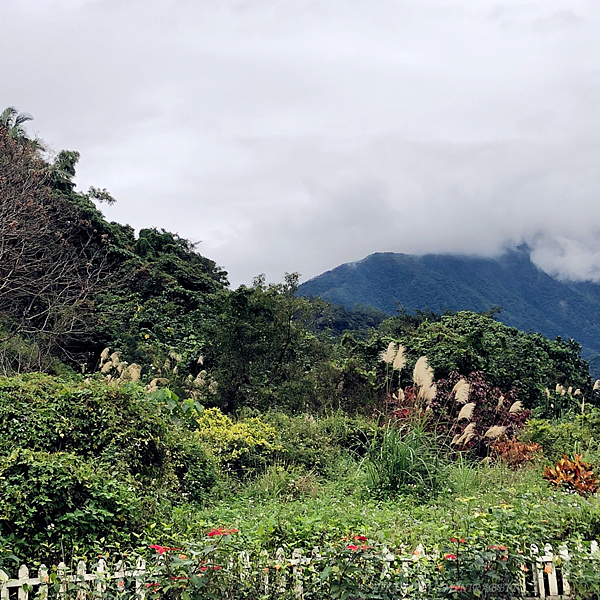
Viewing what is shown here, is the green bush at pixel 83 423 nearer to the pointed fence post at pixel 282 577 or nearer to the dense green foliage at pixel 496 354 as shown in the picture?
the pointed fence post at pixel 282 577

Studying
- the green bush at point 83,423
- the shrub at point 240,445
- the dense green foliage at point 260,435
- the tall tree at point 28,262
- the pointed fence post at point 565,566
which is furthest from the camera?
the tall tree at point 28,262

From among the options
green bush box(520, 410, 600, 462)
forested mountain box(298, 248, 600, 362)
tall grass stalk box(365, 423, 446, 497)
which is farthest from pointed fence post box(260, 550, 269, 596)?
forested mountain box(298, 248, 600, 362)

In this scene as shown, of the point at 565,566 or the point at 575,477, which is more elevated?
the point at 575,477

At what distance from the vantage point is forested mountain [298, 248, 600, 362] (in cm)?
9981

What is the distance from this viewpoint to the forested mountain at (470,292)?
327 feet

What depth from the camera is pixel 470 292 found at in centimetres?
10881

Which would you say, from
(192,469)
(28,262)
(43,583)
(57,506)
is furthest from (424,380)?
(28,262)

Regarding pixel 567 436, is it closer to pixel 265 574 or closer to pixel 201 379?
pixel 201 379

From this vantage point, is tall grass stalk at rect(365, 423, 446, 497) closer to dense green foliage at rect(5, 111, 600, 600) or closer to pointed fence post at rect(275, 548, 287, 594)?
dense green foliage at rect(5, 111, 600, 600)

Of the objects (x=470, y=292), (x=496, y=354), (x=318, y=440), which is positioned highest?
(x=470, y=292)

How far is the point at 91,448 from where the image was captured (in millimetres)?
5992

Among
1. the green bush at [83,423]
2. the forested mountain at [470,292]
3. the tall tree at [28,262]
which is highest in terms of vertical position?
the forested mountain at [470,292]

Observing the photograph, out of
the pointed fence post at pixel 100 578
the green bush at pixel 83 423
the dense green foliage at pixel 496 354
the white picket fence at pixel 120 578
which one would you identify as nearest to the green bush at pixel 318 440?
the green bush at pixel 83 423

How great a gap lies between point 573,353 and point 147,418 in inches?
684
